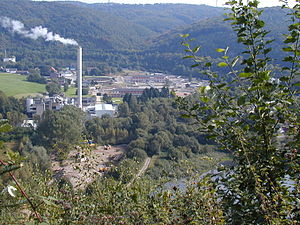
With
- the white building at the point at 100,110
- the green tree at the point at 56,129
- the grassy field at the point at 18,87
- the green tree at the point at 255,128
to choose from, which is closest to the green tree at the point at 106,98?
the white building at the point at 100,110

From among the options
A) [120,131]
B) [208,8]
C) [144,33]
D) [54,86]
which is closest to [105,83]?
[54,86]

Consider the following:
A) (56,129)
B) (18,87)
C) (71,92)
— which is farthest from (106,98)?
(56,129)

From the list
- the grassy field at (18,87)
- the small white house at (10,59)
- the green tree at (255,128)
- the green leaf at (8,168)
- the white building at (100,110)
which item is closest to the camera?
the green leaf at (8,168)

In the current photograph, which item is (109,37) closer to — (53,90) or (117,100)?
(53,90)

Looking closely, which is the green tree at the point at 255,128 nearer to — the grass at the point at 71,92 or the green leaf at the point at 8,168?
the green leaf at the point at 8,168

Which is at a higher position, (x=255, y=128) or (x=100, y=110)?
(x=255, y=128)

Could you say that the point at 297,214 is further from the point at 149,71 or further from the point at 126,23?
the point at 126,23
